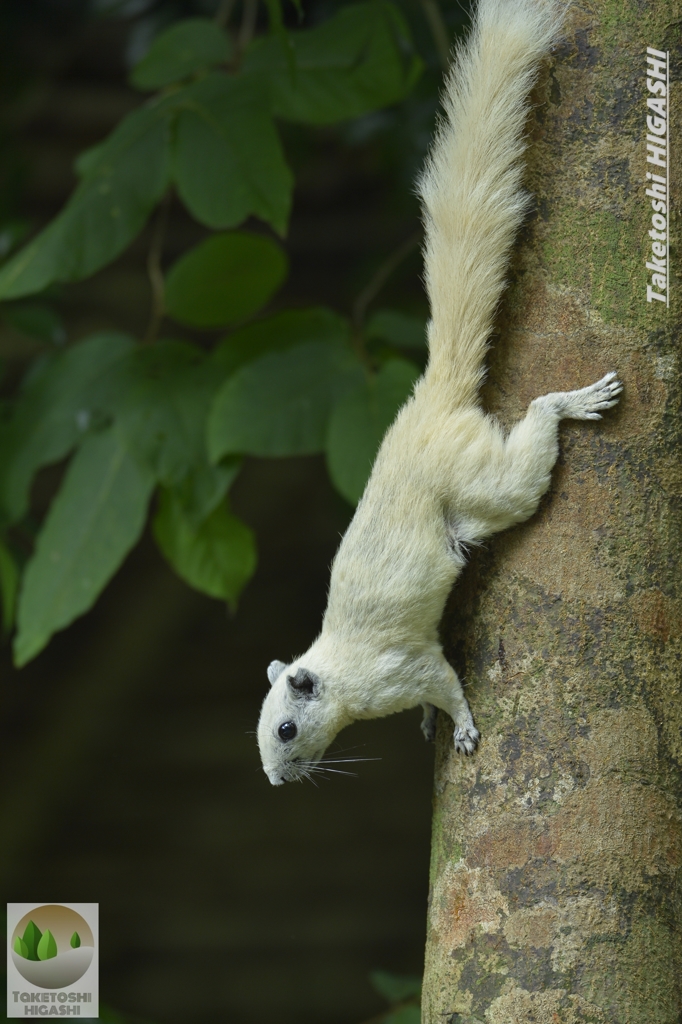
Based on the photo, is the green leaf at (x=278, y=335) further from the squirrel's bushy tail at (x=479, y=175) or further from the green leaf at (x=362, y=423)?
the squirrel's bushy tail at (x=479, y=175)

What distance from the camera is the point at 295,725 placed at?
4.72ft

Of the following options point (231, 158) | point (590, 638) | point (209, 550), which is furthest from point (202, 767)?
point (590, 638)

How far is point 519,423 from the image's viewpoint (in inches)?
48.9

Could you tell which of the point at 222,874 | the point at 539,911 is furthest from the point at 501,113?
the point at 222,874

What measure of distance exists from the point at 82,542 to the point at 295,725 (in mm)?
559

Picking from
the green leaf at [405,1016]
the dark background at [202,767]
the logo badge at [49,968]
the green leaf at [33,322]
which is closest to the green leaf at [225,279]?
the green leaf at [33,322]

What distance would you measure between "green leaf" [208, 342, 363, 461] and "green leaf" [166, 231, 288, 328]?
23cm

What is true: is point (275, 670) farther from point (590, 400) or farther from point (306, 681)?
point (590, 400)

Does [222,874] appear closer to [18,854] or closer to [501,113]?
[18,854]

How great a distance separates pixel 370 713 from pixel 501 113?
831 millimetres

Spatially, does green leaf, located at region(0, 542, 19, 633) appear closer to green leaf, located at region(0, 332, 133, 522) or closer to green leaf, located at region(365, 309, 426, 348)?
green leaf, located at region(0, 332, 133, 522)

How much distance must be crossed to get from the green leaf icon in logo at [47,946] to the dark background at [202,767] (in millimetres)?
2075

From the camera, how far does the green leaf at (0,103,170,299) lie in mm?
1724

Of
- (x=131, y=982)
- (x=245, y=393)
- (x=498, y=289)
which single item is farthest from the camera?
(x=131, y=982)
